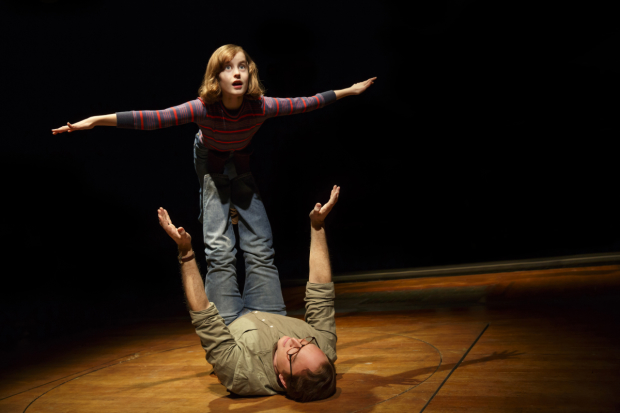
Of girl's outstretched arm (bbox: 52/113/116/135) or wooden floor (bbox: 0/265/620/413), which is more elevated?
girl's outstretched arm (bbox: 52/113/116/135)

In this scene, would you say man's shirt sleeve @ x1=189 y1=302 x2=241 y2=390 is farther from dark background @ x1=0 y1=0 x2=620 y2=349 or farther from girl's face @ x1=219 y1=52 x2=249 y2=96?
dark background @ x1=0 y1=0 x2=620 y2=349

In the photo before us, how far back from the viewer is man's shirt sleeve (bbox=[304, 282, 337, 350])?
164 centimetres

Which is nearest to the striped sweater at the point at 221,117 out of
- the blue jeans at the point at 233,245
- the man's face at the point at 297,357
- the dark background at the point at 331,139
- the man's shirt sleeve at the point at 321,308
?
the blue jeans at the point at 233,245

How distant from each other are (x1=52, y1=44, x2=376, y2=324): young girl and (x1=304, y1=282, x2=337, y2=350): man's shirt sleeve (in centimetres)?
24

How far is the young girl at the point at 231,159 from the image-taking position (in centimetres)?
171

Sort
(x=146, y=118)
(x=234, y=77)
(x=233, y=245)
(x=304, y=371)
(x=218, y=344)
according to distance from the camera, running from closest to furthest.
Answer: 1. (x=304, y=371)
2. (x=218, y=344)
3. (x=146, y=118)
4. (x=234, y=77)
5. (x=233, y=245)

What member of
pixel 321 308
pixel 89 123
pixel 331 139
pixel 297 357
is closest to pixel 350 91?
pixel 321 308

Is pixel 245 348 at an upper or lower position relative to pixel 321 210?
lower

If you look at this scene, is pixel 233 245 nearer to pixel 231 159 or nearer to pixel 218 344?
pixel 231 159

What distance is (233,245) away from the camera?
A: 6.34 feet

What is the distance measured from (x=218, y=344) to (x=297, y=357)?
0.84 feet

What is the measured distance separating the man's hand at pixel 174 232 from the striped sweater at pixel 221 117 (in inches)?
14.6

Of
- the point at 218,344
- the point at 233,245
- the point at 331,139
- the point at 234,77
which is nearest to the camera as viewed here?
the point at 218,344

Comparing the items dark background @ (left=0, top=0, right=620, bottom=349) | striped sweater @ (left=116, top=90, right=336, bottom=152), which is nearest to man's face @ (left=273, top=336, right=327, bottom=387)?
striped sweater @ (left=116, top=90, right=336, bottom=152)
